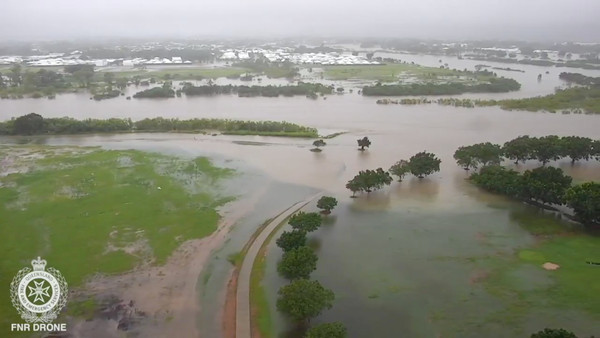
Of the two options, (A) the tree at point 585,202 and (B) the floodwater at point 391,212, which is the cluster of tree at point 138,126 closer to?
(B) the floodwater at point 391,212

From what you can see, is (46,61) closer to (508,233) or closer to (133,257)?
(133,257)

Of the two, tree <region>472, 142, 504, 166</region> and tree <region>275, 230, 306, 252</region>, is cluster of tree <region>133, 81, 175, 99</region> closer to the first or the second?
tree <region>472, 142, 504, 166</region>

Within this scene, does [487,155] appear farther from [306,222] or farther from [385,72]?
[385,72]

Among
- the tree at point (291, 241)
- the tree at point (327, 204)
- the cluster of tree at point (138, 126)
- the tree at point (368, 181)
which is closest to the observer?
the tree at point (291, 241)

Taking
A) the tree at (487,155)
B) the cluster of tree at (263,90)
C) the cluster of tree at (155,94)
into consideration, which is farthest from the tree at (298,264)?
the cluster of tree at (155,94)

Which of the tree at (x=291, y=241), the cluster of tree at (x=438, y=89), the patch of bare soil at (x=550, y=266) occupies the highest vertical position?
the cluster of tree at (x=438, y=89)

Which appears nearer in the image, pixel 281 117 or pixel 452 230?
pixel 452 230

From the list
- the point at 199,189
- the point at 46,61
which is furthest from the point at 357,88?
the point at 46,61
